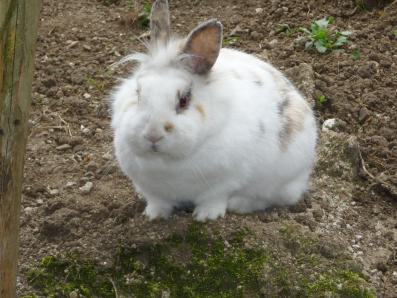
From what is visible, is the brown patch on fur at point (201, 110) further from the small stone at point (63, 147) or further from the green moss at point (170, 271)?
the small stone at point (63, 147)

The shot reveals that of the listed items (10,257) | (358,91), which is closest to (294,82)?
(358,91)

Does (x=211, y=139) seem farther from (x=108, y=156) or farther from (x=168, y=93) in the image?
(x=108, y=156)

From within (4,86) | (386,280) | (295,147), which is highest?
(4,86)

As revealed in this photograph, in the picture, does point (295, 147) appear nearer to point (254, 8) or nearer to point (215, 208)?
point (215, 208)

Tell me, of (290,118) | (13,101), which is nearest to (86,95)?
(290,118)

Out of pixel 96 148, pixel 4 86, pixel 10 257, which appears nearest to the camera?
pixel 4 86

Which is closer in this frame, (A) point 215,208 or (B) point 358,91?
(A) point 215,208
